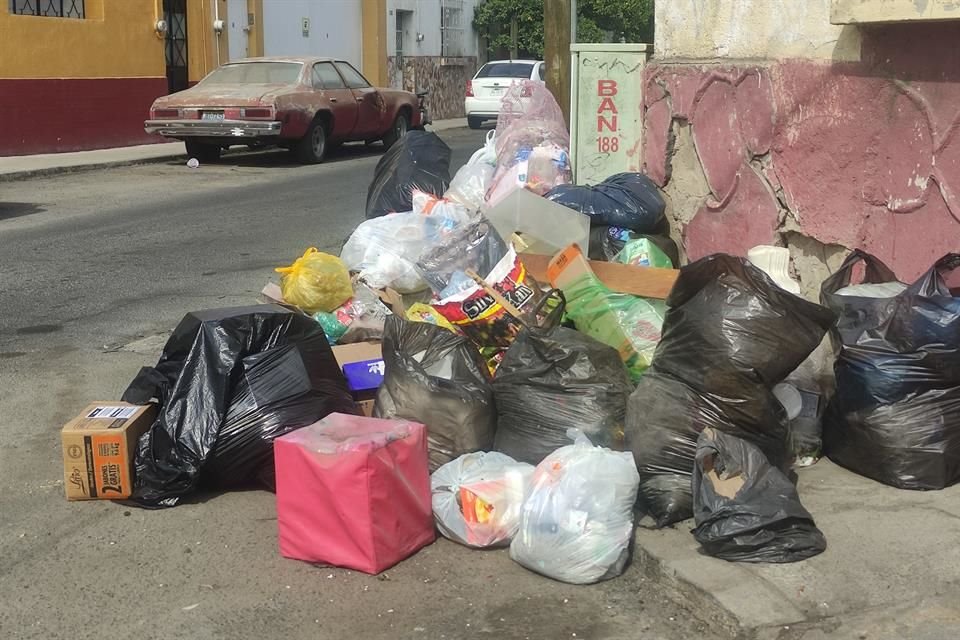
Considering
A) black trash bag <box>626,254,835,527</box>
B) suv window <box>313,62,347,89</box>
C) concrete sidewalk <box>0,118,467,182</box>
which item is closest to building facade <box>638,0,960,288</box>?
black trash bag <box>626,254,835,527</box>

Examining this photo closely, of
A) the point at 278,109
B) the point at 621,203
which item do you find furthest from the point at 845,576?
the point at 278,109

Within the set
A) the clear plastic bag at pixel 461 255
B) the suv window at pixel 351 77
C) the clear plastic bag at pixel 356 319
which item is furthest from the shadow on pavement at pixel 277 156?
the clear plastic bag at pixel 356 319

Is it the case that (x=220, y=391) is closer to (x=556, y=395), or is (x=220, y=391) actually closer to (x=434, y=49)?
(x=556, y=395)

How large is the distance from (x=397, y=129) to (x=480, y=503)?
1546cm

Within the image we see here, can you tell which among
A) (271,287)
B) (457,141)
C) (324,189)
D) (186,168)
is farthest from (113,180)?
(271,287)

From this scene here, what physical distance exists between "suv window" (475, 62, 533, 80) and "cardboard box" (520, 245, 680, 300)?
62.5ft

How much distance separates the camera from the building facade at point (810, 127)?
4.44 metres

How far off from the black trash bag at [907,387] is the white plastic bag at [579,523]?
1002 millimetres

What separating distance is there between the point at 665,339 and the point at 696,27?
2.58 meters

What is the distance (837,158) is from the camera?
4.95 m

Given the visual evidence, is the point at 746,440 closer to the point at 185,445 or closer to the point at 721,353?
the point at 721,353

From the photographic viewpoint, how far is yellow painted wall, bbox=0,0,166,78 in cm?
1602

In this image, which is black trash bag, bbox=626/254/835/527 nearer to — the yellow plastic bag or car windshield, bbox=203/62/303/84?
the yellow plastic bag

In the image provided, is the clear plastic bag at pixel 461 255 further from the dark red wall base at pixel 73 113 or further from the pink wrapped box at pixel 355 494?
the dark red wall base at pixel 73 113
